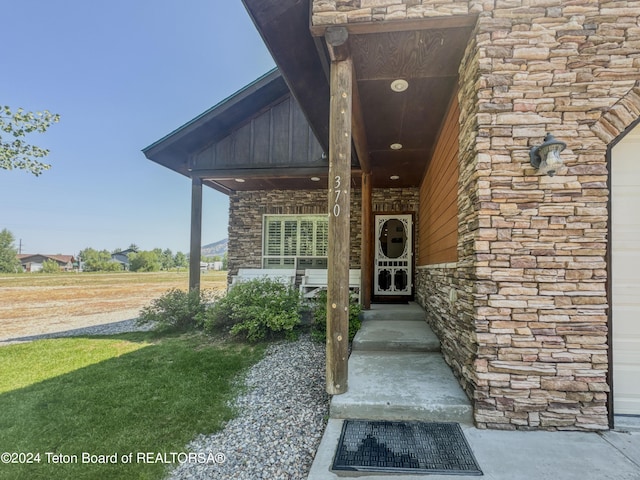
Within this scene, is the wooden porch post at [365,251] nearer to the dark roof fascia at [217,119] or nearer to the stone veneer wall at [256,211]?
the stone veneer wall at [256,211]

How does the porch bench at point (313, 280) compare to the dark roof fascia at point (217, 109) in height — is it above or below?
below

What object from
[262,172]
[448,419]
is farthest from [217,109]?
[448,419]

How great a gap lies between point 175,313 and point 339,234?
4.22 metres

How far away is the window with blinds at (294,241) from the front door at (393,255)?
4.28 ft

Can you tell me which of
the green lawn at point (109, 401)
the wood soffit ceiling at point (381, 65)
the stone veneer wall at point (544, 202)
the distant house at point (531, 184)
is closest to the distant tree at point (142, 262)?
the green lawn at point (109, 401)

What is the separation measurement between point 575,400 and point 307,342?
313 centimetres

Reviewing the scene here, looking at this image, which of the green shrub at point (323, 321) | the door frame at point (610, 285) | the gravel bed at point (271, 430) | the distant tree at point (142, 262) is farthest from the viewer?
the distant tree at point (142, 262)

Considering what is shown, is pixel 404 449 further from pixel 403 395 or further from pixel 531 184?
pixel 531 184

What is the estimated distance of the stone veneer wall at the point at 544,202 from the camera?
223cm

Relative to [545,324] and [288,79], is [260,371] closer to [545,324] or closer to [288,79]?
[545,324]

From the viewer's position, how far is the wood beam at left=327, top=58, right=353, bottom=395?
2.60 meters

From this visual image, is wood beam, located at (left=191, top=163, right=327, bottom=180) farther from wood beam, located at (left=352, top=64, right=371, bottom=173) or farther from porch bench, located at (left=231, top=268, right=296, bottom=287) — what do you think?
porch bench, located at (left=231, top=268, right=296, bottom=287)

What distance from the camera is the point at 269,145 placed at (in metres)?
6.37

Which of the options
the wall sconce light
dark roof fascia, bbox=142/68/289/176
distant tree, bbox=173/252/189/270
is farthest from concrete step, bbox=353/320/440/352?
distant tree, bbox=173/252/189/270
